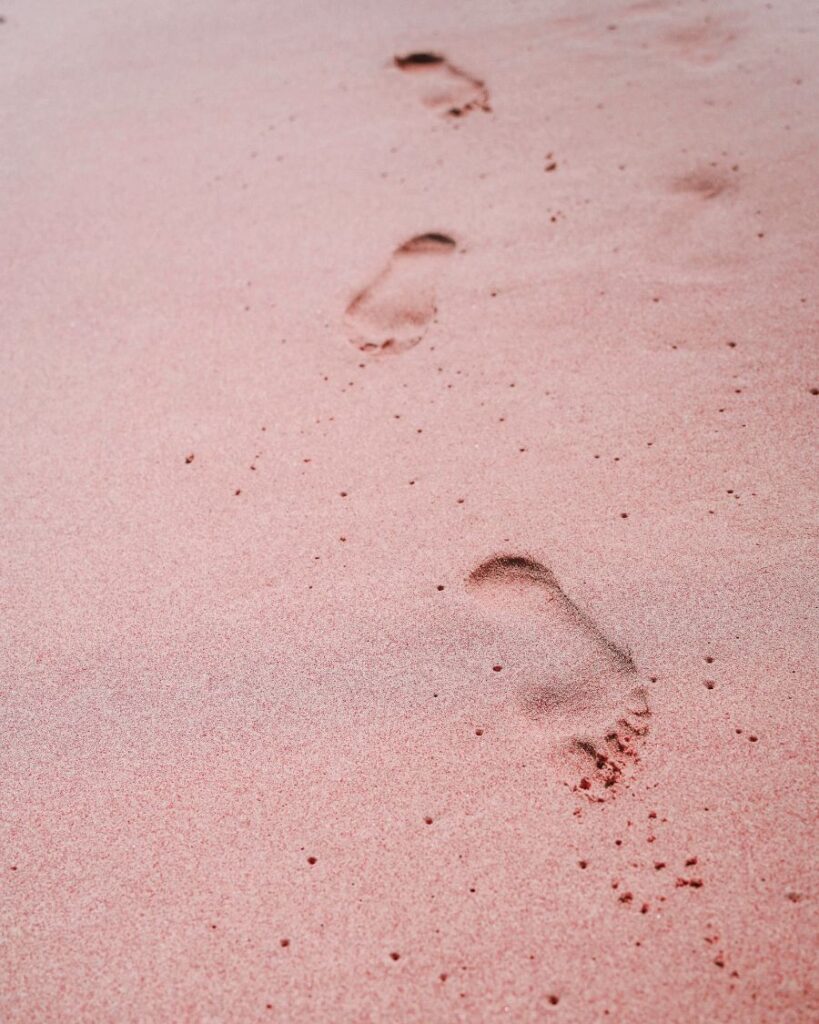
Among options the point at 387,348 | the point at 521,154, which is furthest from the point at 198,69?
the point at 387,348

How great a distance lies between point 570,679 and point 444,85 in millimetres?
2721

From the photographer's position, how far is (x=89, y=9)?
13.1 feet

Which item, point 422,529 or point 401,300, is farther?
point 401,300

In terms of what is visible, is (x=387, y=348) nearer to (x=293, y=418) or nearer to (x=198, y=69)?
(x=293, y=418)

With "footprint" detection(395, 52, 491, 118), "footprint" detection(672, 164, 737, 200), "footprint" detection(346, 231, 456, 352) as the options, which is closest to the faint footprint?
"footprint" detection(672, 164, 737, 200)

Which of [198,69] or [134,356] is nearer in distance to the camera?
[134,356]

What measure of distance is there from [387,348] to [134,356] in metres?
0.88

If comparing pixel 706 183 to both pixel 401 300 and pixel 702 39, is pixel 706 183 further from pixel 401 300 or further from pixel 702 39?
pixel 401 300

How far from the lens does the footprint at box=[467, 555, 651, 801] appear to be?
181cm

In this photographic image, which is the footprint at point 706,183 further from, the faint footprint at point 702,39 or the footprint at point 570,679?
the footprint at point 570,679

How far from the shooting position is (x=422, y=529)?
7.26 feet

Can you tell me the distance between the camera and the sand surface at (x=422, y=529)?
168cm

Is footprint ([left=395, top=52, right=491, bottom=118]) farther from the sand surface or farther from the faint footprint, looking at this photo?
the faint footprint

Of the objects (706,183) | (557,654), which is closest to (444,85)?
(706,183)
